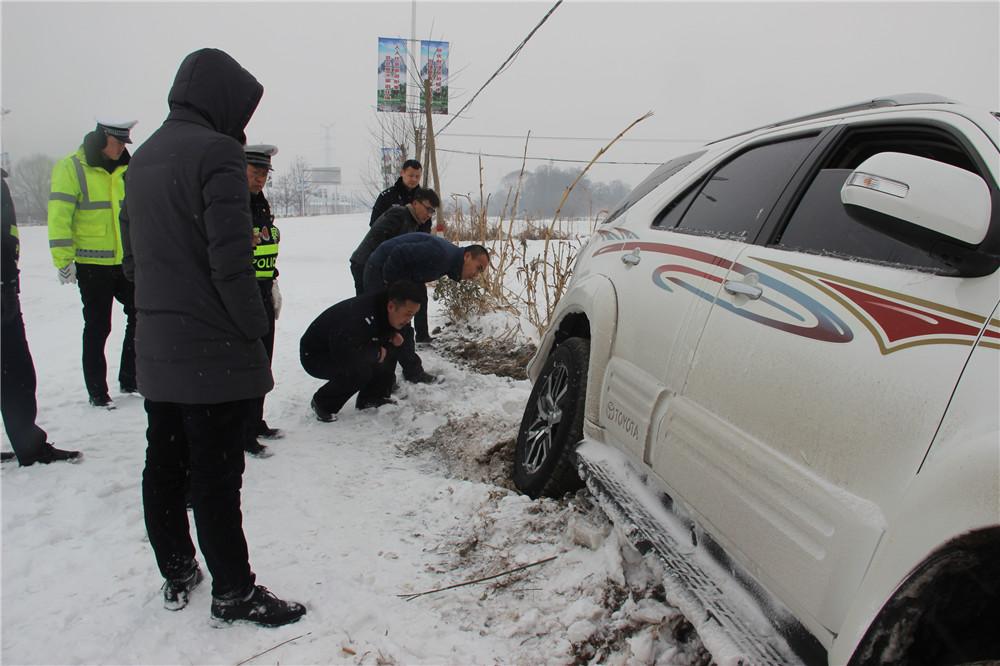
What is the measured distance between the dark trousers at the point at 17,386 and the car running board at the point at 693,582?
121 inches

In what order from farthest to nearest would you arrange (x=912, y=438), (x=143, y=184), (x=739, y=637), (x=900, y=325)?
(x=143, y=184)
(x=739, y=637)
(x=900, y=325)
(x=912, y=438)

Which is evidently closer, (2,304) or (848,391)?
(848,391)

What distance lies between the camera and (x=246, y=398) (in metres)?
2.10

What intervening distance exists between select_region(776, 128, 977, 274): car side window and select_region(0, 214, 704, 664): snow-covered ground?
1.36m

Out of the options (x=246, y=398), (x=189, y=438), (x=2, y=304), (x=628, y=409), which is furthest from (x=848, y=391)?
(x=2, y=304)

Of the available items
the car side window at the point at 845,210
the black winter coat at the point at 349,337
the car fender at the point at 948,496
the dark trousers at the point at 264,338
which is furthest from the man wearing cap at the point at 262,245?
the car fender at the point at 948,496

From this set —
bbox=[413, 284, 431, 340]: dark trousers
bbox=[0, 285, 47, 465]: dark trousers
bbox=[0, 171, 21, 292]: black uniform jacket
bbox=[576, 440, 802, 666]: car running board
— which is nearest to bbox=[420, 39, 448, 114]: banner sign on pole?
bbox=[413, 284, 431, 340]: dark trousers

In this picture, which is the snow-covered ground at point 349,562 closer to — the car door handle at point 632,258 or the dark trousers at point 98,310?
the dark trousers at point 98,310

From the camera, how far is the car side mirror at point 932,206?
3.84ft

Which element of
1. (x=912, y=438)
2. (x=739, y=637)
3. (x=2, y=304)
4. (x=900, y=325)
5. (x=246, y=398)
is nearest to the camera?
(x=912, y=438)

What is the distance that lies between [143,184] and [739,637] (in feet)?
7.49

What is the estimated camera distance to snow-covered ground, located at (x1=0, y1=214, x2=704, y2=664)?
2062 mm

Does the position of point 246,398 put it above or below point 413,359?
above

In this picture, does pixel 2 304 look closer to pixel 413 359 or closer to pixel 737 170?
pixel 413 359
